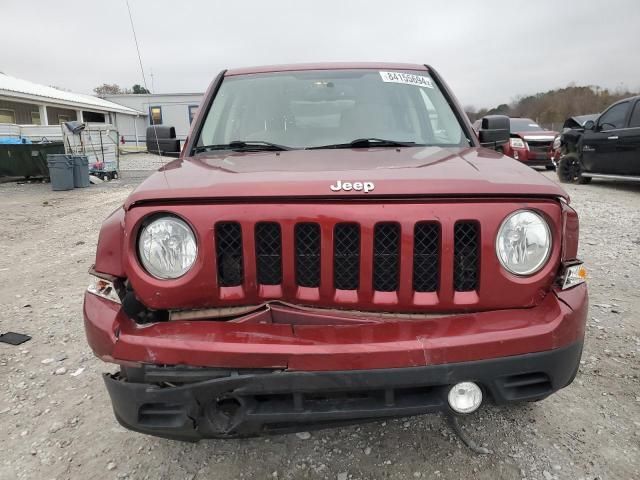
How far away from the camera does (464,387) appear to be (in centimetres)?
168

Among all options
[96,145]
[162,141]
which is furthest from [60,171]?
[162,141]

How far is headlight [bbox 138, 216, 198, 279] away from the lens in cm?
173

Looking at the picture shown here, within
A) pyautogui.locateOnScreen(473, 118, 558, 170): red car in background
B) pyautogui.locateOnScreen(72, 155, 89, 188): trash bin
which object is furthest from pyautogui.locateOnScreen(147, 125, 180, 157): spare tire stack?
pyautogui.locateOnScreen(473, 118, 558, 170): red car in background

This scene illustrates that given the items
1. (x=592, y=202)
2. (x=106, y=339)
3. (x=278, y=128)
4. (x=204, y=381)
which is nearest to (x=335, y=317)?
(x=204, y=381)

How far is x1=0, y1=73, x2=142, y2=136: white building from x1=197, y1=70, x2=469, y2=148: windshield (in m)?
18.9

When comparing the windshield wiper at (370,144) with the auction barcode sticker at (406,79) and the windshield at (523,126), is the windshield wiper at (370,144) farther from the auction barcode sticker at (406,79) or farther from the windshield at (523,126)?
the windshield at (523,126)

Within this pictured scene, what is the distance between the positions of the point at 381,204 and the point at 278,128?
1.35m

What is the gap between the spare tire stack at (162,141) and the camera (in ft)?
11.2

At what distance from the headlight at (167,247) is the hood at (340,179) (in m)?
0.10

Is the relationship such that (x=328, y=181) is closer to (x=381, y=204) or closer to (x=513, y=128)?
(x=381, y=204)

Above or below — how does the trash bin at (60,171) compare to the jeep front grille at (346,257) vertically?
below

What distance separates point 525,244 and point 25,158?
54.2 feet

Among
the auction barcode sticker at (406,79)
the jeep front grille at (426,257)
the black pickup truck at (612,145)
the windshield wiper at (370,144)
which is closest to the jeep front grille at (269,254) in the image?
the jeep front grille at (426,257)

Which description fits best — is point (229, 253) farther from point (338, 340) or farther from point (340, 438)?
point (340, 438)
